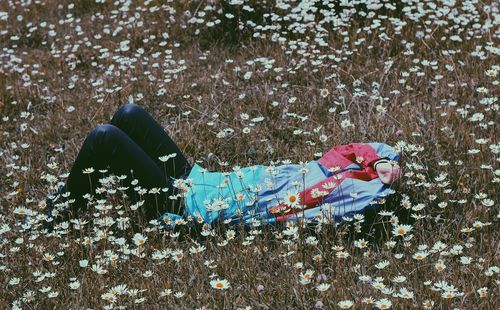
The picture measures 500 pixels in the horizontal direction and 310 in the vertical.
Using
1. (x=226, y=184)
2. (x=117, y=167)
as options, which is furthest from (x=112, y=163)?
(x=226, y=184)

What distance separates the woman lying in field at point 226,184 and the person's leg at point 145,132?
0.39ft

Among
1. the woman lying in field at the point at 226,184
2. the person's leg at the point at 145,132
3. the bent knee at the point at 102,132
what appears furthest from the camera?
the person's leg at the point at 145,132

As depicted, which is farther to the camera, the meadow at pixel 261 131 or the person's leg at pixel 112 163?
the person's leg at pixel 112 163

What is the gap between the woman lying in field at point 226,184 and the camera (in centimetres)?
406

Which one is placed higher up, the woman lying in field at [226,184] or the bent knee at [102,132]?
the bent knee at [102,132]

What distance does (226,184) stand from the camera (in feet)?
14.1

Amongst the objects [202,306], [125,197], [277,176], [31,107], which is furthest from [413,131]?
[31,107]

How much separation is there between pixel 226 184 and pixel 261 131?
113 cm

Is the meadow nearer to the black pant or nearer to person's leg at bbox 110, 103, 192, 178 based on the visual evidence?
the black pant

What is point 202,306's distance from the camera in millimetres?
3273

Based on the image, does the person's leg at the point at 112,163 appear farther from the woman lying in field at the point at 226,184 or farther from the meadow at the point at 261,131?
the meadow at the point at 261,131

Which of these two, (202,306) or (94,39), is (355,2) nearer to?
(94,39)

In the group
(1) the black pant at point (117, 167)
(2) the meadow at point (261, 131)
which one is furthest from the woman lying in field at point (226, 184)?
(2) the meadow at point (261, 131)

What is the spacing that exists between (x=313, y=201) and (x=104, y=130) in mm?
1263
